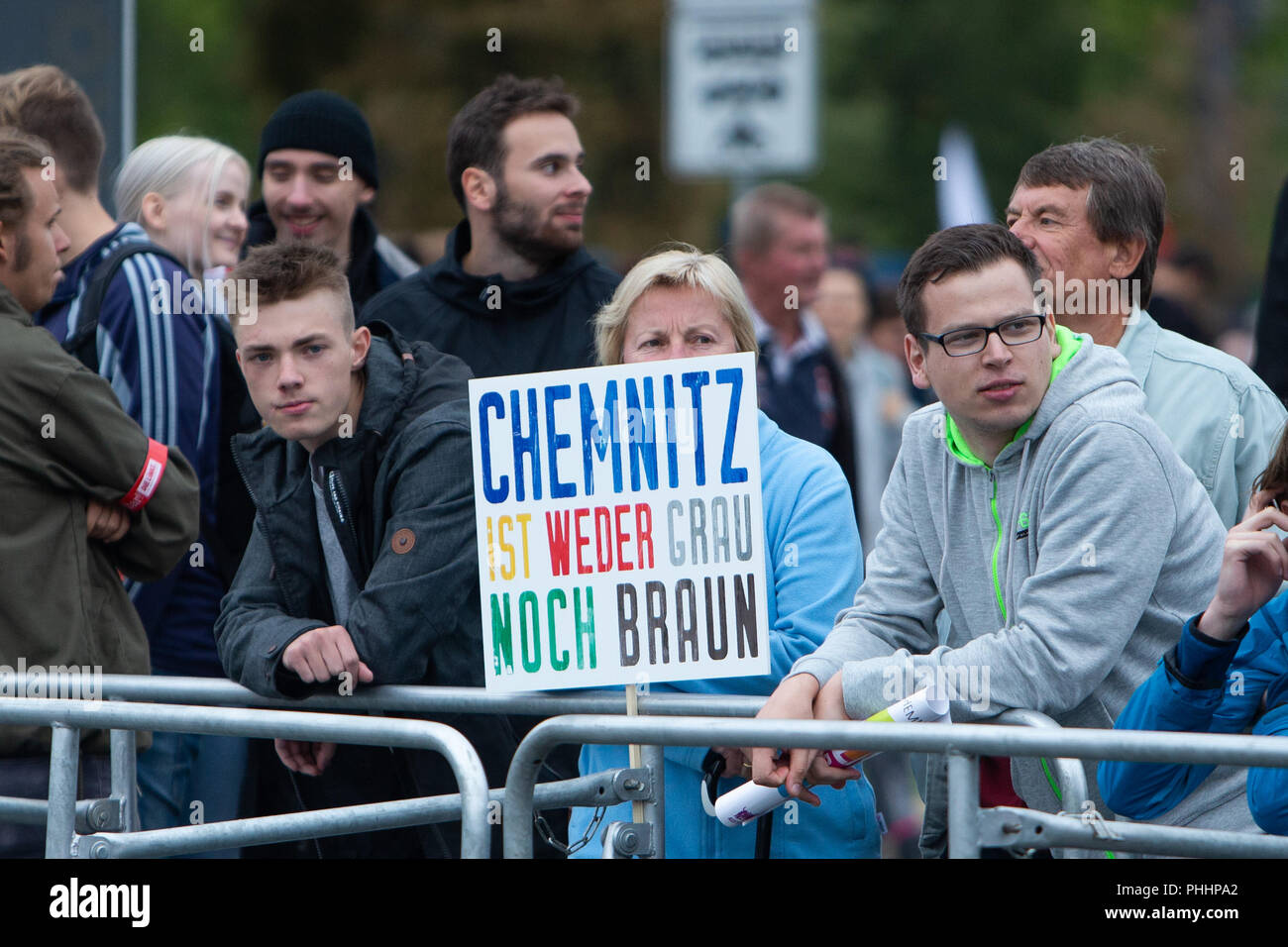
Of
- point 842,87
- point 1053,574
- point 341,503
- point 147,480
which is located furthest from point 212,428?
point 842,87

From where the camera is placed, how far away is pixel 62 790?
4.17 meters

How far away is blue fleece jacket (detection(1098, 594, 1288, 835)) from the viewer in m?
3.53

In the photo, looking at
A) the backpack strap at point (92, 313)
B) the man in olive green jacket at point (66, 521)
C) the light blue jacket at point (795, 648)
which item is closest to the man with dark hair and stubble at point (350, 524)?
the man in olive green jacket at point (66, 521)

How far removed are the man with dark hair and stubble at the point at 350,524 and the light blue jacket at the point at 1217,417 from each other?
5.40 feet

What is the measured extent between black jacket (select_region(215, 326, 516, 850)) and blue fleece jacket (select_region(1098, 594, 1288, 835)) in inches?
61.6

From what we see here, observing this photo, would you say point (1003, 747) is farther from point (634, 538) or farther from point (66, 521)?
point (66, 521)

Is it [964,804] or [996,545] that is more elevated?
[996,545]

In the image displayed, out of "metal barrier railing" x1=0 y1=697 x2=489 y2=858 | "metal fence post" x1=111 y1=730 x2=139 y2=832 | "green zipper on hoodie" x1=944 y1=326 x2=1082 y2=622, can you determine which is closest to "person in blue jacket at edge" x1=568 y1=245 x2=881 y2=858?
"green zipper on hoodie" x1=944 y1=326 x2=1082 y2=622

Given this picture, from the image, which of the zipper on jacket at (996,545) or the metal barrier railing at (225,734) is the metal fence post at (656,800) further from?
the zipper on jacket at (996,545)

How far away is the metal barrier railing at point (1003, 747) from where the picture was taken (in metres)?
3.19

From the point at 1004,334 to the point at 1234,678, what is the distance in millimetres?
817

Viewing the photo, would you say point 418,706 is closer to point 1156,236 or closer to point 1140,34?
point 1156,236
